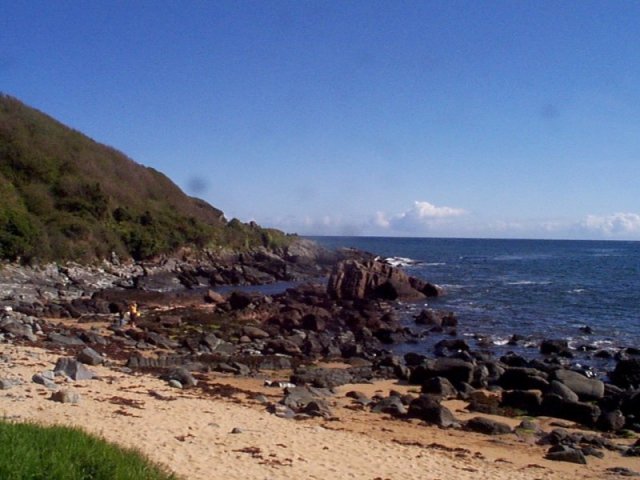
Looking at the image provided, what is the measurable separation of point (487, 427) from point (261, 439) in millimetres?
6232

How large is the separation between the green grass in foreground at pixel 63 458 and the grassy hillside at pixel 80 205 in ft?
133

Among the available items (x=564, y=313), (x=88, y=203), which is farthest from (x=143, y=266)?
(x=564, y=313)

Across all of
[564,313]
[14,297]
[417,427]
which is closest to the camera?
[417,427]

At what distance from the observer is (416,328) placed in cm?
3644

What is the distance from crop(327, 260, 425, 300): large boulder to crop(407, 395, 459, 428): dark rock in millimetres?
30579

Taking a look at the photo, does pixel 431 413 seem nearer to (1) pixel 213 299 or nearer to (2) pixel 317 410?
(2) pixel 317 410

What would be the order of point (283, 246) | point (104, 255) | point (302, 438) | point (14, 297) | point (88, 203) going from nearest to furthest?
1. point (302, 438)
2. point (14, 297)
3. point (104, 255)
4. point (88, 203)
5. point (283, 246)

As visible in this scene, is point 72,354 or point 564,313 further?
point 564,313

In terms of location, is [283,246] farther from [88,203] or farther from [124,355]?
[124,355]

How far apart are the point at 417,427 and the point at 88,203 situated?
5202 cm

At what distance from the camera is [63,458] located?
7223 mm

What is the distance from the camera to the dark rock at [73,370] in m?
16.9

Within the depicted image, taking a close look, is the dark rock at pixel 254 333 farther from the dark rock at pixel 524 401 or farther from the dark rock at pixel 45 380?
the dark rock at pixel 45 380

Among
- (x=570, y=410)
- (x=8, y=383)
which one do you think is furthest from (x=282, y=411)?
(x=570, y=410)
